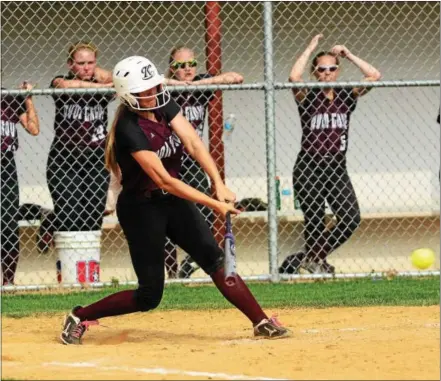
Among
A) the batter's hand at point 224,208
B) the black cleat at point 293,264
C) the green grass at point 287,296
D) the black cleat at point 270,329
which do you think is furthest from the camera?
the black cleat at point 293,264

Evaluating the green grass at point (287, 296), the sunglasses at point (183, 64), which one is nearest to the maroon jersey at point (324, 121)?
the sunglasses at point (183, 64)

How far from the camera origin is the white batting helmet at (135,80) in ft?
22.4

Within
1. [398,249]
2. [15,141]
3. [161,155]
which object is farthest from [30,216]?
[161,155]

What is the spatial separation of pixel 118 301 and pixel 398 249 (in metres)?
6.23

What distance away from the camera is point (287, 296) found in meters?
9.60

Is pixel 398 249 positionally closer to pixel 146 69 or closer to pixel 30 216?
pixel 30 216

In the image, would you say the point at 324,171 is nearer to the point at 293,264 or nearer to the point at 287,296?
the point at 293,264

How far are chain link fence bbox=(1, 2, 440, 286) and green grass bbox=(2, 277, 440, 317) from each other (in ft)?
5.65

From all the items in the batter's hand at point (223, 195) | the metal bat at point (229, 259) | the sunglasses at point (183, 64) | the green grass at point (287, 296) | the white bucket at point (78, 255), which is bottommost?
the green grass at point (287, 296)

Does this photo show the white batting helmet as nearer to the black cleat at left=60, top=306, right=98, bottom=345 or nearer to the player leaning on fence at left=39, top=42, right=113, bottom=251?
the black cleat at left=60, top=306, right=98, bottom=345

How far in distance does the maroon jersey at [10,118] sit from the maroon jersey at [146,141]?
3591mm

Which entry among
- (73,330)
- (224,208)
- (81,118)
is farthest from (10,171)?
(224,208)

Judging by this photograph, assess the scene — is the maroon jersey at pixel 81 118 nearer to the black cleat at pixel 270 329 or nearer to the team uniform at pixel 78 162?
the team uniform at pixel 78 162

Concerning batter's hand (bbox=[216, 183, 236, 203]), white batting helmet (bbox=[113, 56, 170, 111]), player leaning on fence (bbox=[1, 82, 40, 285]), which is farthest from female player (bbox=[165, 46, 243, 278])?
batter's hand (bbox=[216, 183, 236, 203])
